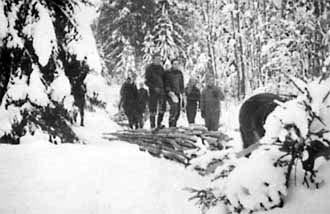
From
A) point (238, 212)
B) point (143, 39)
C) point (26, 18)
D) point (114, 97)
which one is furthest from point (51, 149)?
point (114, 97)

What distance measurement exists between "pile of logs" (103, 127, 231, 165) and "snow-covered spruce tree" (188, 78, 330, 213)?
4630mm

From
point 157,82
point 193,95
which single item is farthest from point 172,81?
point 193,95

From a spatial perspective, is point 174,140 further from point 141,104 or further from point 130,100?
point 141,104

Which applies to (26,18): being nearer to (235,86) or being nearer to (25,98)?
(25,98)

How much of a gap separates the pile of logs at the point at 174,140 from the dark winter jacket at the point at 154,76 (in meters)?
2.05

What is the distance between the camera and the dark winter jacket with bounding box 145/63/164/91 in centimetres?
1149

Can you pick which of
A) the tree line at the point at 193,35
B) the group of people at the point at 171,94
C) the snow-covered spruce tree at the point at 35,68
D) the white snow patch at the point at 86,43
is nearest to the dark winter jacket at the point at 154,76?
the group of people at the point at 171,94

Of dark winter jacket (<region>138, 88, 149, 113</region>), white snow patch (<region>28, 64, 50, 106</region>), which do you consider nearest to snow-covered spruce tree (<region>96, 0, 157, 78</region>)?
dark winter jacket (<region>138, 88, 149, 113</region>)

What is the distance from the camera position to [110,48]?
2645 centimetres

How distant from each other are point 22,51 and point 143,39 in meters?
17.6

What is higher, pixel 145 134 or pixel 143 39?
pixel 143 39

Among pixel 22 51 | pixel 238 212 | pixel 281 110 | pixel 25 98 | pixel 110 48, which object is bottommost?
pixel 238 212

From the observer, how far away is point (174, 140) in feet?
29.0

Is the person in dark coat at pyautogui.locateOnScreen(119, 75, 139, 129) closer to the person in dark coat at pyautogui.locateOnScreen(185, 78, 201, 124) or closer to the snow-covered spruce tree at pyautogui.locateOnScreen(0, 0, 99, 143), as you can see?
the person in dark coat at pyautogui.locateOnScreen(185, 78, 201, 124)
